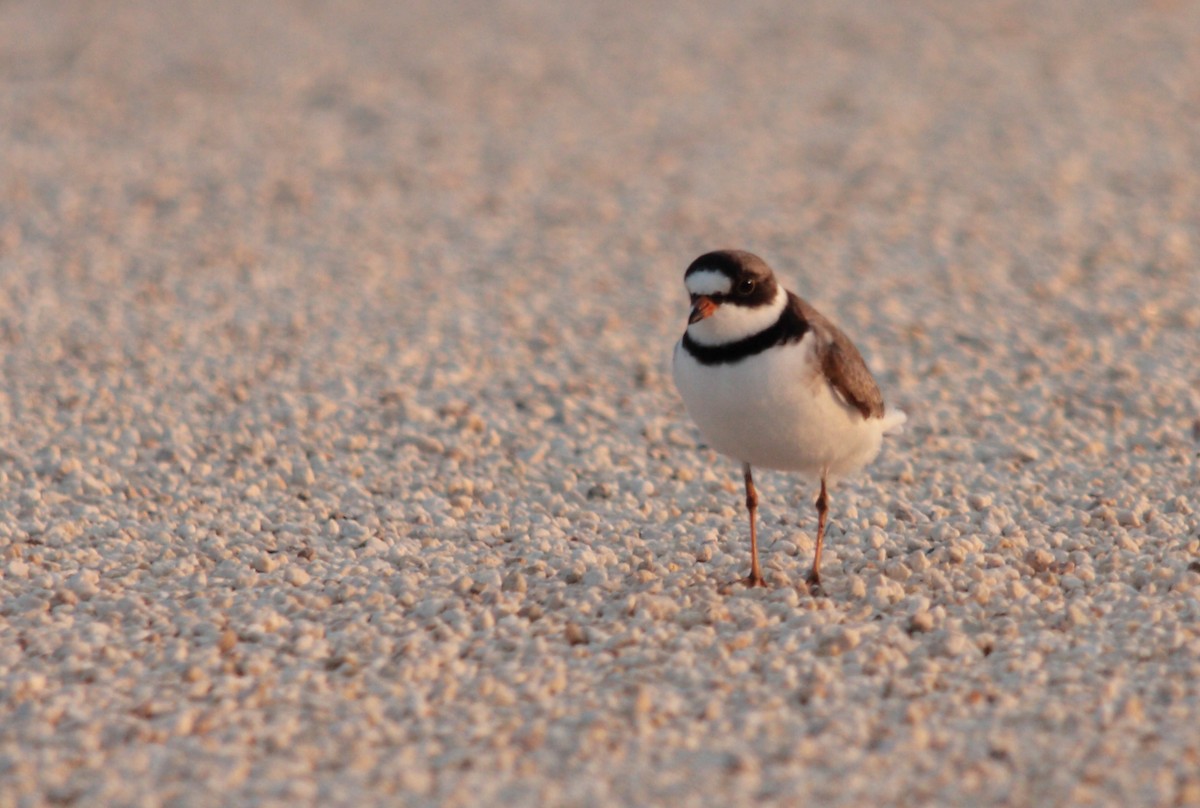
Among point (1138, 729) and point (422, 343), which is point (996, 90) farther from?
point (1138, 729)

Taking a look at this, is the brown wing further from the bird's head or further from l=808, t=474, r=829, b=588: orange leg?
l=808, t=474, r=829, b=588: orange leg

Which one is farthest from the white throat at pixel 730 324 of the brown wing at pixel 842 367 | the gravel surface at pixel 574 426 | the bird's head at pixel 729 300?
the gravel surface at pixel 574 426

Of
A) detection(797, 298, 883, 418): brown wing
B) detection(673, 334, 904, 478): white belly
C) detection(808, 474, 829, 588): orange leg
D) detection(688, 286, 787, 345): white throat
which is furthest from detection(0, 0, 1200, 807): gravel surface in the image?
detection(688, 286, 787, 345): white throat

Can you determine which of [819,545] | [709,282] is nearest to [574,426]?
[819,545]

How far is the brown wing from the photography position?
5.65 meters

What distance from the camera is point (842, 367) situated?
224 inches

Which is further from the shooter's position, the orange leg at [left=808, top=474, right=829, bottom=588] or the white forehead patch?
the orange leg at [left=808, top=474, right=829, bottom=588]

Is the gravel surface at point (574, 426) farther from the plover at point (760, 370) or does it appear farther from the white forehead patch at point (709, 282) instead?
the white forehead patch at point (709, 282)

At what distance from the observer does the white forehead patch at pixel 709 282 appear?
5.54 metres

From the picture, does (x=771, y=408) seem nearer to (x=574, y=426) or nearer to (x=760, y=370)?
(x=760, y=370)

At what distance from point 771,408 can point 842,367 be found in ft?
1.29

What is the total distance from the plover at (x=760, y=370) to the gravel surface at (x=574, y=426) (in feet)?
2.11

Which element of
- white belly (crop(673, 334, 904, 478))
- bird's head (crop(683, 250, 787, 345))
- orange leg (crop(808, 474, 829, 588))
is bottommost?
orange leg (crop(808, 474, 829, 588))

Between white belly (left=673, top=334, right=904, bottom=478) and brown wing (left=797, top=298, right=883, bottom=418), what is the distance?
42mm
